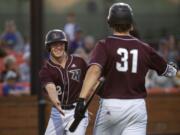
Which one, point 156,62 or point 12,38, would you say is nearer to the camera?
point 156,62

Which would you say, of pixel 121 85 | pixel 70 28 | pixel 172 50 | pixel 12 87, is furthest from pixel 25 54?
pixel 121 85

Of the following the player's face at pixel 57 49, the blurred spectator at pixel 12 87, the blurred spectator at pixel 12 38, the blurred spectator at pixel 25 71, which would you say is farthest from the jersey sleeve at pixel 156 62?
the blurred spectator at pixel 12 38

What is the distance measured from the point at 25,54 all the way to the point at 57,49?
208 inches

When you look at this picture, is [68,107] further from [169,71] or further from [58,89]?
[169,71]

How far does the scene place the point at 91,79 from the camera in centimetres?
620

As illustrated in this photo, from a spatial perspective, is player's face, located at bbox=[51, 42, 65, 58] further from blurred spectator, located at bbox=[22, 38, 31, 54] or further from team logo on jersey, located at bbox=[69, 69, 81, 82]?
blurred spectator, located at bbox=[22, 38, 31, 54]

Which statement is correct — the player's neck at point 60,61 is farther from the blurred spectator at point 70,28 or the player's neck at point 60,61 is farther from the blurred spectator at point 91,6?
the blurred spectator at point 91,6

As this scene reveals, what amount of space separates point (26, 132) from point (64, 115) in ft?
11.9

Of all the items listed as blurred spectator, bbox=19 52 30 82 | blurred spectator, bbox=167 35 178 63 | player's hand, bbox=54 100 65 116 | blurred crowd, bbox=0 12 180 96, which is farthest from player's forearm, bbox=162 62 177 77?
blurred spectator, bbox=167 35 178 63

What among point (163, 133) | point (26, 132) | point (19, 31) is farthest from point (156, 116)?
point (19, 31)

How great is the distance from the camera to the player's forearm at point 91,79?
20.3 ft

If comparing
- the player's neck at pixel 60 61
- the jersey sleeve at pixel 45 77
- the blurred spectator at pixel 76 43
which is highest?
the player's neck at pixel 60 61

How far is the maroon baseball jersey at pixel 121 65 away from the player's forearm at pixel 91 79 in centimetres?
5

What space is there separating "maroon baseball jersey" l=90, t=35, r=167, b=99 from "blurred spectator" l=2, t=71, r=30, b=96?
16.7 feet
